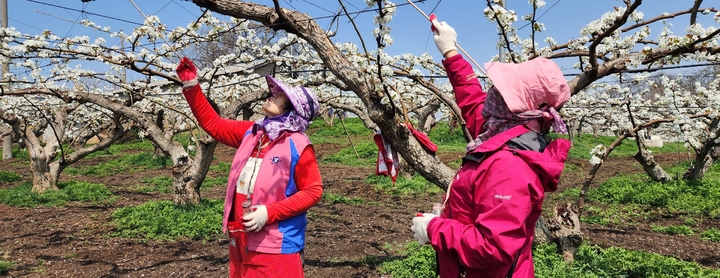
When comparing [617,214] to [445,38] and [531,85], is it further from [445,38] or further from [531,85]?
[531,85]

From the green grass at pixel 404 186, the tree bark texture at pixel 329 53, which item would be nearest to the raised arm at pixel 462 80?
the tree bark texture at pixel 329 53

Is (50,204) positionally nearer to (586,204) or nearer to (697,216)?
(586,204)

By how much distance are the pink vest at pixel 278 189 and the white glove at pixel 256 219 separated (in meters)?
0.10

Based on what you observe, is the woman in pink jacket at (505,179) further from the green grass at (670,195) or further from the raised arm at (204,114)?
the green grass at (670,195)

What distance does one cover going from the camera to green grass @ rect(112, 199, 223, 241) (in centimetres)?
546

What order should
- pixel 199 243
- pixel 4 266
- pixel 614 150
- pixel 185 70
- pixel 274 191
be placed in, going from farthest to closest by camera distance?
pixel 614 150 → pixel 199 243 → pixel 4 266 → pixel 185 70 → pixel 274 191

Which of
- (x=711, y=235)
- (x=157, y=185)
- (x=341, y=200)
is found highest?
(x=157, y=185)

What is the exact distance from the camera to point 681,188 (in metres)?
7.69

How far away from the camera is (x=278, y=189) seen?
2.26 m

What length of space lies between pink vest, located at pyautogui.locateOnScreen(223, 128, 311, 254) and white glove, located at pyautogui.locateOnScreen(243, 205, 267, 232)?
0.10 meters

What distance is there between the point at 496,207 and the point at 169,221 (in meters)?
5.24

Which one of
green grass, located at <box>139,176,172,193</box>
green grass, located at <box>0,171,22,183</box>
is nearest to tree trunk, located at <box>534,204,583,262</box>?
green grass, located at <box>139,176,172,193</box>

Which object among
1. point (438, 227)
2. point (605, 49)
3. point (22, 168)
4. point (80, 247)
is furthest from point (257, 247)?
point (22, 168)

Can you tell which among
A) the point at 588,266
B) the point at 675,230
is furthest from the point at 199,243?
the point at 675,230
